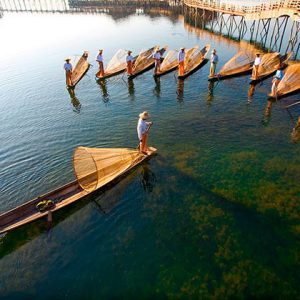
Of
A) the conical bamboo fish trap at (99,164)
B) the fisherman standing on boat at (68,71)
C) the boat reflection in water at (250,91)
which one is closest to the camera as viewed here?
the conical bamboo fish trap at (99,164)

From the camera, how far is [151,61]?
92.3ft

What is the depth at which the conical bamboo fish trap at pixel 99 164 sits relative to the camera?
1130 centimetres

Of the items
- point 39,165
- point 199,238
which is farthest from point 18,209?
point 199,238

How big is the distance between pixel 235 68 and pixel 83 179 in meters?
19.2

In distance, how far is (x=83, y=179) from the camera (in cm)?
1136

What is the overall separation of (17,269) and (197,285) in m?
6.21

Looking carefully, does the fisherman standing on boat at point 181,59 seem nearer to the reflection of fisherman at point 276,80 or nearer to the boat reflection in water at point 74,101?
the reflection of fisherman at point 276,80

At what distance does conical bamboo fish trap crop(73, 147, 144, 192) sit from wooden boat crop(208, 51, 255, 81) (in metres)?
14.2

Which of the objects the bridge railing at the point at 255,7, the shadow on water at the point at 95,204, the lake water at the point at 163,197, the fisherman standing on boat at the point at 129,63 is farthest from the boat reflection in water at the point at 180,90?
the bridge railing at the point at 255,7

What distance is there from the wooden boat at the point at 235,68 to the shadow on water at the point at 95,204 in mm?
14231

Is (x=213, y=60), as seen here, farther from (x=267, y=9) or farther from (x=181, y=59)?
(x=267, y=9)

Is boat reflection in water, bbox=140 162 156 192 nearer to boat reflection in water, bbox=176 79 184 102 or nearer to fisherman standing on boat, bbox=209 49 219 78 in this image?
boat reflection in water, bbox=176 79 184 102

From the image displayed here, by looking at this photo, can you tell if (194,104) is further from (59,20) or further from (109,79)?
(59,20)

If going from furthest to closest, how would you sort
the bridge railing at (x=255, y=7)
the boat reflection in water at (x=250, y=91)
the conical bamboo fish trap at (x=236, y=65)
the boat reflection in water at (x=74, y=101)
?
the bridge railing at (x=255, y=7) → the conical bamboo fish trap at (x=236, y=65) → the boat reflection in water at (x=74, y=101) → the boat reflection in water at (x=250, y=91)
